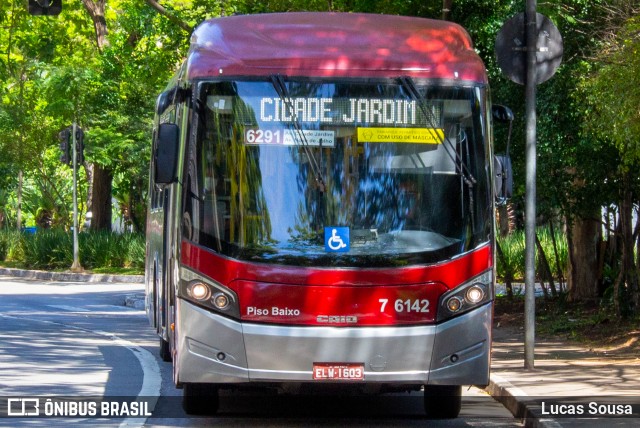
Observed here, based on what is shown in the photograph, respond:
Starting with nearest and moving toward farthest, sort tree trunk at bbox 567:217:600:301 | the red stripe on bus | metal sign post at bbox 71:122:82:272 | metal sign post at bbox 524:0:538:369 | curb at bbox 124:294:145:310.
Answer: the red stripe on bus
metal sign post at bbox 524:0:538:369
tree trunk at bbox 567:217:600:301
curb at bbox 124:294:145:310
metal sign post at bbox 71:122:82:272

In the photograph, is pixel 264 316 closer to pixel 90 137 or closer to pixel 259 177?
pixel 259 177

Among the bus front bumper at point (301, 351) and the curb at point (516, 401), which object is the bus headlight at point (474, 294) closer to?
the bus front bumper at point (301, 351)

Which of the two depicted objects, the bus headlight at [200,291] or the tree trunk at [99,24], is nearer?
the bus headlight at [200,291]

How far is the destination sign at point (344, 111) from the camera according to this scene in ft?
31.1

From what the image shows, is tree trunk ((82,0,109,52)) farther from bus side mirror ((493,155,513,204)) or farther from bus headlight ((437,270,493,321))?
bus headlight ((437,270,493,321))

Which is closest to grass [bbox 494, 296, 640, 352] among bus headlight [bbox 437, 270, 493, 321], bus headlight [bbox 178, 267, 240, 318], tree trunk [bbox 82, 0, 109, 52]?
bus headlight [bbox 437, 270, 493, 321]

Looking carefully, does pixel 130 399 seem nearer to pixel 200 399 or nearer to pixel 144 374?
pixel 200 399

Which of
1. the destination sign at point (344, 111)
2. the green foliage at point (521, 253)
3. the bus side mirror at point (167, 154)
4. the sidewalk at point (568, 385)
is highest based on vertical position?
the destination sign at point (344, 111)

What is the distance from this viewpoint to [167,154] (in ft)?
30.8

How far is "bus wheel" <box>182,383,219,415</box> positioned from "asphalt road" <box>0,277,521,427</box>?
3.1 inches

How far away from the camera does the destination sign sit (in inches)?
373

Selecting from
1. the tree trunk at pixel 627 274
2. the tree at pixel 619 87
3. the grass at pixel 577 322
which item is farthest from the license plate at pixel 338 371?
the tree trunk at pixel 627 274

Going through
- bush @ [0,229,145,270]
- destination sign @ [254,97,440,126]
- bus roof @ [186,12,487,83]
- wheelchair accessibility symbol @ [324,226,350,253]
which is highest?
bus roof @ [186,12,487,83]

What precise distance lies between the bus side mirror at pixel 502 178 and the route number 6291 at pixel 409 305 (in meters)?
1.30
